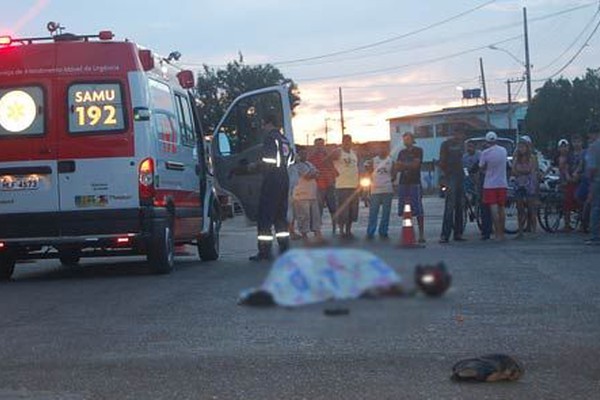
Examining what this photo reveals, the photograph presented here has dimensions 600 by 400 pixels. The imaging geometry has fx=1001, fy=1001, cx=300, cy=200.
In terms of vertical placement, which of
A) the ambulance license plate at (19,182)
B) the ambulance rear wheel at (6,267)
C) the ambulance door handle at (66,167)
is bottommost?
the ambulance rear wheel at (6,267)

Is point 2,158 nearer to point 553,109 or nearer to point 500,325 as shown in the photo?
point 500,325

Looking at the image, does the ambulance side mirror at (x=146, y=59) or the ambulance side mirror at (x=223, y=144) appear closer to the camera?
the ambulance side mirror at (x=146, y=59)

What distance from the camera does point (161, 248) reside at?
32.9 ft

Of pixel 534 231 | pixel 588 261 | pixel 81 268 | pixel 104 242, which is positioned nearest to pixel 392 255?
pixel 104 242

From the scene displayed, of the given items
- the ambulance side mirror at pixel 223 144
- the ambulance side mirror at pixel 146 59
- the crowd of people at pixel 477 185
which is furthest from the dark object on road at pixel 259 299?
the ambulance side mirror at pixel 223 144

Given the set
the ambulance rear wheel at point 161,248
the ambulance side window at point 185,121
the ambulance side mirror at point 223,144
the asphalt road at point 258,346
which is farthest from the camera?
the ambulance side mirror at point 223,144

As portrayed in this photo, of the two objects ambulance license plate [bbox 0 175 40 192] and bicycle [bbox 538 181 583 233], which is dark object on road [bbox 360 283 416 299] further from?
bicycle [bbox 538 181 583 233]

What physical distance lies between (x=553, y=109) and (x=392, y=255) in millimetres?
64229

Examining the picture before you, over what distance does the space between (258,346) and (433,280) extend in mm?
5806

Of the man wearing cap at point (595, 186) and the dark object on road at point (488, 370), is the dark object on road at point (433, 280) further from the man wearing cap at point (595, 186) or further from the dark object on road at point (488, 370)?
the man wearing cap at point (595, 186)

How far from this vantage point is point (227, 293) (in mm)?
9344

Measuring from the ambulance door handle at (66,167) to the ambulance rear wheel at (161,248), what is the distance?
101 cm

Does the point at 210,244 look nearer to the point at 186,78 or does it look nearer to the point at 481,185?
the point at 186,78

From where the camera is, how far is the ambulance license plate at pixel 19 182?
8812 mm
